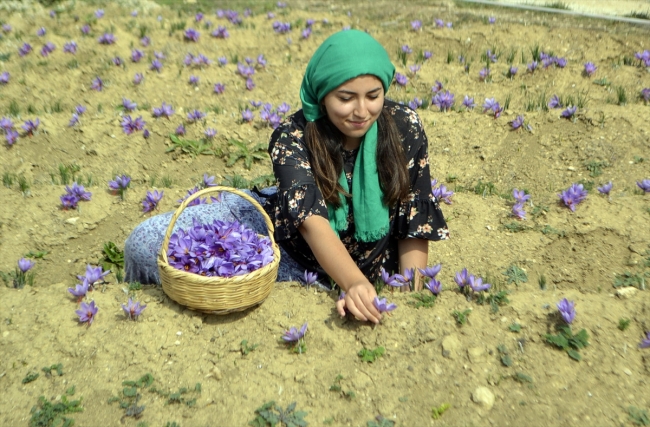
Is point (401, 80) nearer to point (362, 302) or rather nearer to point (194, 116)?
point (194, 116)

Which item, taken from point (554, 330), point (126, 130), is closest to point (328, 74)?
point (554, 330)

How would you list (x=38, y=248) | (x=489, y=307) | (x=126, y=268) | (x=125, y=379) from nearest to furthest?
(x=125, y=379) < (x=489, y=307) < (x=126, y=268) < (x=38, y=248)

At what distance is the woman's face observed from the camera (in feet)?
9.84

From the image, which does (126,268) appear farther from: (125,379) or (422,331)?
(422,331)

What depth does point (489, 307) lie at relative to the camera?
307 cm

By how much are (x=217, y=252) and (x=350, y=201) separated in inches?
30.8

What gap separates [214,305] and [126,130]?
3.33 m

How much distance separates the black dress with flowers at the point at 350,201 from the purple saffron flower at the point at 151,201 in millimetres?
1235

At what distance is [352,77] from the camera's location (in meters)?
2.94

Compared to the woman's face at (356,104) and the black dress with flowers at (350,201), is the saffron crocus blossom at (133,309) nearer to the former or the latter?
the black dress with flowers at (350,201)

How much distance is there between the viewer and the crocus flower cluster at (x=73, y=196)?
4613 mm

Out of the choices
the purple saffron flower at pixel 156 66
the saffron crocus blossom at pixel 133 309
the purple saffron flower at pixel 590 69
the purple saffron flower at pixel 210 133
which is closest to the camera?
the saffron crocus blossom at pixel 133 309

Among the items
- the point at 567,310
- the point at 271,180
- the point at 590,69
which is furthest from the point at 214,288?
the point at 590,69

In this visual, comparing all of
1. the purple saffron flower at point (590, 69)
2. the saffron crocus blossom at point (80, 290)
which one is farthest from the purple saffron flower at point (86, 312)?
the purple saffron flower at point (590, 69)
